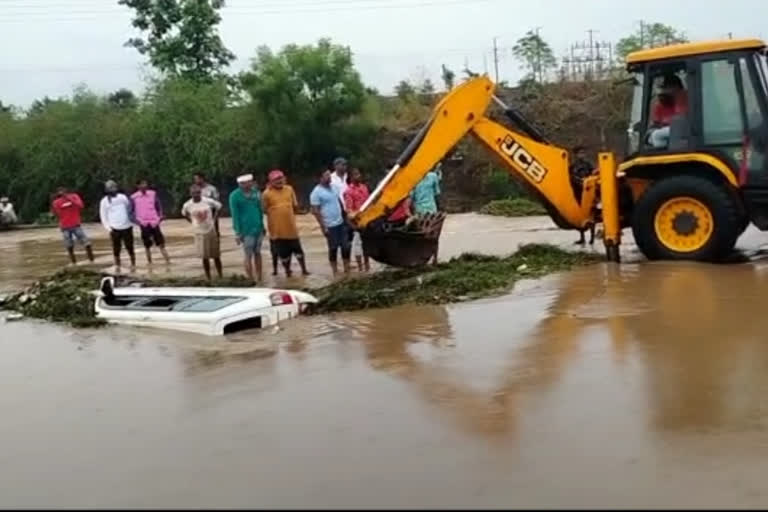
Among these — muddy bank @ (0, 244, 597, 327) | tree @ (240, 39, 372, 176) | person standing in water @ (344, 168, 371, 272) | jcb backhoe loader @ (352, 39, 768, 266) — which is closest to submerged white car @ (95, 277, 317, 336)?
muddy bank @ (0, 244, 597, 327)

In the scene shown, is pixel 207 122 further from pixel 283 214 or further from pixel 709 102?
pixel 709 102

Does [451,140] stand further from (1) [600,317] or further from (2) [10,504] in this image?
(2) [10,504]

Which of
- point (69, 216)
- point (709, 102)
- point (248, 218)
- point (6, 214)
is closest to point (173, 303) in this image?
point (248, 218)

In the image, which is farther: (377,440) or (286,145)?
(286,145)

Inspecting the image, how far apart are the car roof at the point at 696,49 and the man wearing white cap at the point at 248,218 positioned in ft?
16.2

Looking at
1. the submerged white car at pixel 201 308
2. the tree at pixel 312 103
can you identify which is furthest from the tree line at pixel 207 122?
the submerged white car at pixel 201 308

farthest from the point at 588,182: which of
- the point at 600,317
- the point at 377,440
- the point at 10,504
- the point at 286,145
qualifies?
the point at 286,145

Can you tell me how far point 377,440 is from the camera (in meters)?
5.86

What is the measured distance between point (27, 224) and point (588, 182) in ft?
85.3

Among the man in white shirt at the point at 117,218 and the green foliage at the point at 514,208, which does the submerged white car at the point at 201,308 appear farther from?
the green foliage at the point at 514,208

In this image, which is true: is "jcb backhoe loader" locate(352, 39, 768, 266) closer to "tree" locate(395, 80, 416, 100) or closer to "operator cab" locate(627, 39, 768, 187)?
"operator cab" locate(627, 39, 768, 187)

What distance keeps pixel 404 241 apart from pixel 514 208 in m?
12.4

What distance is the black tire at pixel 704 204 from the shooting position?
12250 millimetres

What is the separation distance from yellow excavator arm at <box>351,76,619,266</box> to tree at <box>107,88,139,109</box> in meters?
26.4
